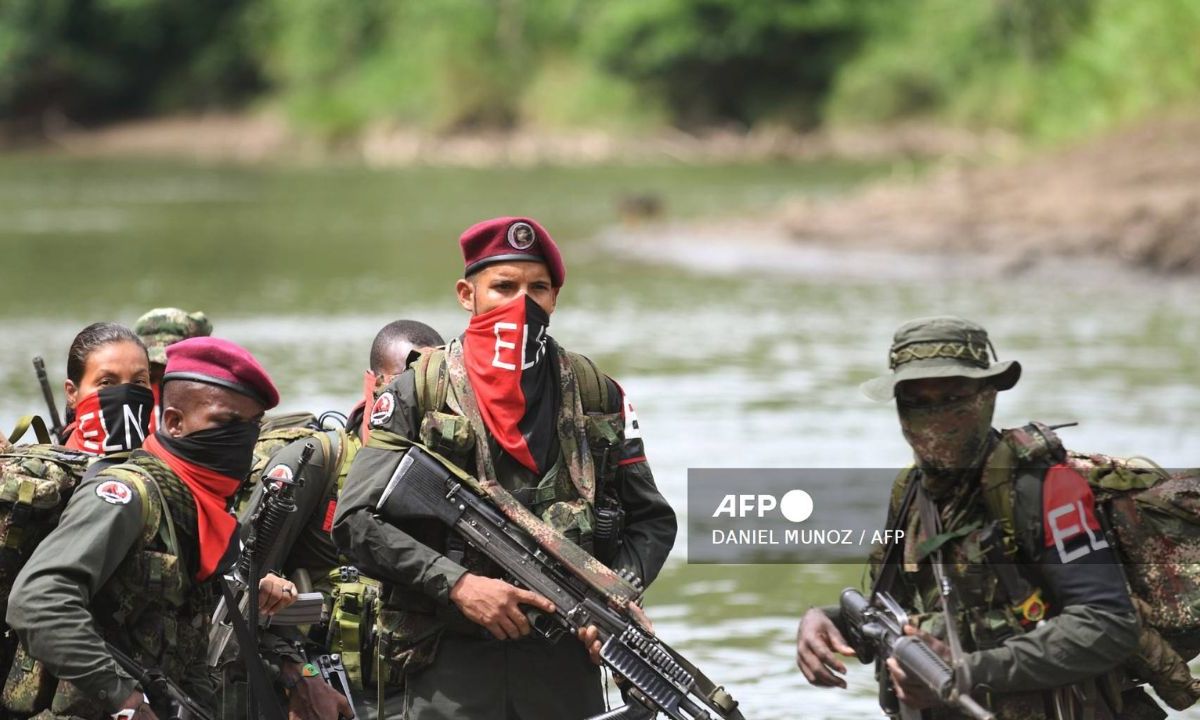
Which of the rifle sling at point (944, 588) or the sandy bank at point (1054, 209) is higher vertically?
the sandy bank at point (1054, 209)

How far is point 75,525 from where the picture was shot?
14.6ft

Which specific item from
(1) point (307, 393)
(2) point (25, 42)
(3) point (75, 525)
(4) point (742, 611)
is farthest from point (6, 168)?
(3) point (75, 525)

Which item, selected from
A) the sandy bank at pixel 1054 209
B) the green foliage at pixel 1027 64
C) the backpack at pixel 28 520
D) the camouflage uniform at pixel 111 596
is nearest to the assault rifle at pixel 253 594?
the camouflage uniform at pixel 111 596

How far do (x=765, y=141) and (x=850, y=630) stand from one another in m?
59.5

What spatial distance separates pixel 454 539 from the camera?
473 cm

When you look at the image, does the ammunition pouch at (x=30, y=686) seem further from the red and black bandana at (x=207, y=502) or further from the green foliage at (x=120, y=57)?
the green foliage at (x=120, y=57)

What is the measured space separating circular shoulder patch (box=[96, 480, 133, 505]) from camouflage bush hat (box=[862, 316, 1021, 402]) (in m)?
1.71

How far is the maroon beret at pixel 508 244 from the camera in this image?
4.89 metres

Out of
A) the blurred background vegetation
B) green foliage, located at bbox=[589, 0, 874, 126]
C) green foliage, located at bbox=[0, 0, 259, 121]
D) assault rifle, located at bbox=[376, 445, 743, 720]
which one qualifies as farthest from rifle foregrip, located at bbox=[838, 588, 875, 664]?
green foliage, located at bbox=[0, 0, 259, 121]

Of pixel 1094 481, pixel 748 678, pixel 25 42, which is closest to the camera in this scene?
pixel 1094 481

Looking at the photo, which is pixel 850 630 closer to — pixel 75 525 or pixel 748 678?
pixel 75 525

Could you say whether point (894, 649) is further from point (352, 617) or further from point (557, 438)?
point (352, 617)

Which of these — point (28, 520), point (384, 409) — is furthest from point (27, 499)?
point (384, 409)

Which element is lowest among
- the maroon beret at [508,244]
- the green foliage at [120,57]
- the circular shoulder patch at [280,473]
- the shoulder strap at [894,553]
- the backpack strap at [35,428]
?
the shoulder strap at [894,553]
